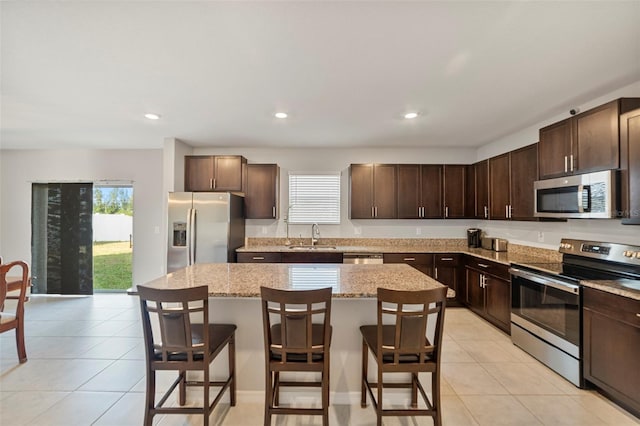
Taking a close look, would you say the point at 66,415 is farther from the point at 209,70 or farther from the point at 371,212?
the point at 371,212

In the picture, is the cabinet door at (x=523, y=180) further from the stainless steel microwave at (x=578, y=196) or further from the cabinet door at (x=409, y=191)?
the cabinet door at (x=409, y=191)

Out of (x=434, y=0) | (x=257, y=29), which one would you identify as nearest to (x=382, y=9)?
(x=434, y=0)

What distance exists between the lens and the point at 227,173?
465 cm

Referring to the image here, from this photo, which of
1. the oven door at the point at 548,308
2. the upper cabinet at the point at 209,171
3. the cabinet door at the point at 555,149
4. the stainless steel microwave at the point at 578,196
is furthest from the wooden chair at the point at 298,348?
the upper cabinet at the point at 209,171

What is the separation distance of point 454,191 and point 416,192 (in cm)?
63

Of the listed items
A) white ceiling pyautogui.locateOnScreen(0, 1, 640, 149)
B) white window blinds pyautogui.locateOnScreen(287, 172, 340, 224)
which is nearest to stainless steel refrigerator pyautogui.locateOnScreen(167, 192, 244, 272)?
white ceiling pyautogui.locateOnScreen(0, 1, 640, 149)

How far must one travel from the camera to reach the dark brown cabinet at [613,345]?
198 cm

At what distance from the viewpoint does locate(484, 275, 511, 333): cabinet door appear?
338 centimetres

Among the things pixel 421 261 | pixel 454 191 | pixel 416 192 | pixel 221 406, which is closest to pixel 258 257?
pixel 221 406

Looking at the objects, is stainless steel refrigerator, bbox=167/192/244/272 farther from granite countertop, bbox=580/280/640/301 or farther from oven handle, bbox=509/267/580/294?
granite countertop, bbox=580/280/640/301

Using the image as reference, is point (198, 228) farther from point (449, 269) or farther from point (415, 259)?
point (449, 269)

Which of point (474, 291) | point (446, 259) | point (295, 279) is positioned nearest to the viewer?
point (295, 279)

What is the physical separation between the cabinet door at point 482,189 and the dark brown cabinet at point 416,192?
556 millimetres

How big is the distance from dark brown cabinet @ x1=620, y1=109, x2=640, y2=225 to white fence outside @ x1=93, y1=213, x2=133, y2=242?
6478mm
